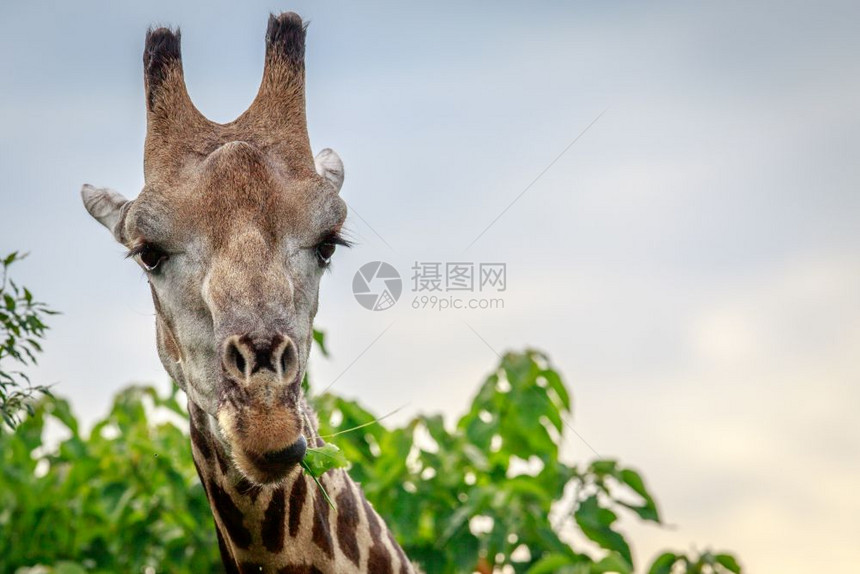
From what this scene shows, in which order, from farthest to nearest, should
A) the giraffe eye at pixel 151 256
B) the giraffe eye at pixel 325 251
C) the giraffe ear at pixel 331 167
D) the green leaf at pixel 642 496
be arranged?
the green leaf at pixel 642 496, the giraffe ear at pixel 331 167, the giraffe eye at pixel 325 251, the giraffe eye at pixel 151 256

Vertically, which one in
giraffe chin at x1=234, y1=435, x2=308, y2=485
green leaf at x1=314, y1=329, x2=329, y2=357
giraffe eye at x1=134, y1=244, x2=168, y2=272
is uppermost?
green leaf at x1=314, y1=329, x2=329, y2=357

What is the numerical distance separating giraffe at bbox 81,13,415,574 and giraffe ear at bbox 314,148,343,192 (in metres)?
0.47

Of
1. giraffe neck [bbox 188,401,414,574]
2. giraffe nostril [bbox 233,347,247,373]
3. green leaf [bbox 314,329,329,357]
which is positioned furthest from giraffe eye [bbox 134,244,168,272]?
green leaf [bbox 314,329,329,357]

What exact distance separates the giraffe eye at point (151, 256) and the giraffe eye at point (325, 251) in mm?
688

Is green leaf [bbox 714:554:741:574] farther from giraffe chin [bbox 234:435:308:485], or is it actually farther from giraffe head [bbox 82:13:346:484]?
giraffe chin [bbox 234:435:308:485]

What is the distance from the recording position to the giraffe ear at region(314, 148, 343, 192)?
6195 mm

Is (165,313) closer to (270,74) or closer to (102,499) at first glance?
(270,74)

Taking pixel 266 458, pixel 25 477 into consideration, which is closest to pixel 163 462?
pixel 25 477

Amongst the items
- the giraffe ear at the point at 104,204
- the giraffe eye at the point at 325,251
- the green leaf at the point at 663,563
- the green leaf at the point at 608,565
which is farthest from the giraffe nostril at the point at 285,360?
the green leaf at the point at 663,563

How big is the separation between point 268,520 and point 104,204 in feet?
6.07

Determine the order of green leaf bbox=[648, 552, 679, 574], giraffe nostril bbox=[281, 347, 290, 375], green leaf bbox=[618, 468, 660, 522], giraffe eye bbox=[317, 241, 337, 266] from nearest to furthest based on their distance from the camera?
giraffe nostril bbox=[281, 347, 290, 375]
giraffe eye bbox=[317, 241, 337, 266]
green leaf bbox=[648, 552, 679, 574]
green leaf bbox=[618, 468, 660, 522]

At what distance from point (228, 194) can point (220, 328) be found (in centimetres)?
72

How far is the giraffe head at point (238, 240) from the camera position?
450cm

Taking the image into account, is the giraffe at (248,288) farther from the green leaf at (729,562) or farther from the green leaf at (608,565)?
the green leaf at (729,562)
